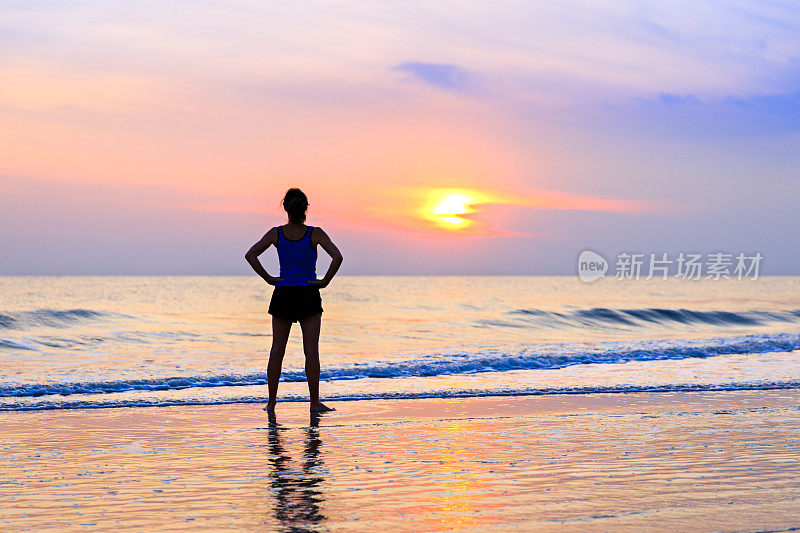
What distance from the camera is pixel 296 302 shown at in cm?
745

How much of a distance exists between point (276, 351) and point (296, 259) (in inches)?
36.2

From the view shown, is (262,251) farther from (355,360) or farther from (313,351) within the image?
(355,360)

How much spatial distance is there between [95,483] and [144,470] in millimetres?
403

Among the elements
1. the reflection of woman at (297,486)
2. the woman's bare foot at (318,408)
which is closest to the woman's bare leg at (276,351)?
the woman's bare foot at (318,408)

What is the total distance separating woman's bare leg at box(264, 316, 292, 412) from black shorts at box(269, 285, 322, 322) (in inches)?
4.3

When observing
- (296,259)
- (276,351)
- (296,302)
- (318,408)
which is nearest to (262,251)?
(296,259)

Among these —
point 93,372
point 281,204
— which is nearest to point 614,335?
point 93,372

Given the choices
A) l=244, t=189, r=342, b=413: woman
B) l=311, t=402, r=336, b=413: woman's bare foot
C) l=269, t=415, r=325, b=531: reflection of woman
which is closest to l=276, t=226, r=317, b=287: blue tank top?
l=244, t=189, r=342, b=413: woman

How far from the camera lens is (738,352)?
15023mm

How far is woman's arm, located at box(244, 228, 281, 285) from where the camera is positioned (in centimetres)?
739

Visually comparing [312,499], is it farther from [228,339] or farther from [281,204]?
[228,339]

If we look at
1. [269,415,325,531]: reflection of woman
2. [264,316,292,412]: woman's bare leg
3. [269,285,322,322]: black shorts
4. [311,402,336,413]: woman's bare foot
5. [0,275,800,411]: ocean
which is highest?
[269,285,322,322]: black shorts

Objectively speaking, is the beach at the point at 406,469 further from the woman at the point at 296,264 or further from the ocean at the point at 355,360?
the ocean at the point at 355,360

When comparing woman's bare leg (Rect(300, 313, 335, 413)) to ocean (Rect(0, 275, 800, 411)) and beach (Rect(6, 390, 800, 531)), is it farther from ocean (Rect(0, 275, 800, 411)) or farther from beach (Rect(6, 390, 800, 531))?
ocean (Rect(0, 275, 800, 411))
